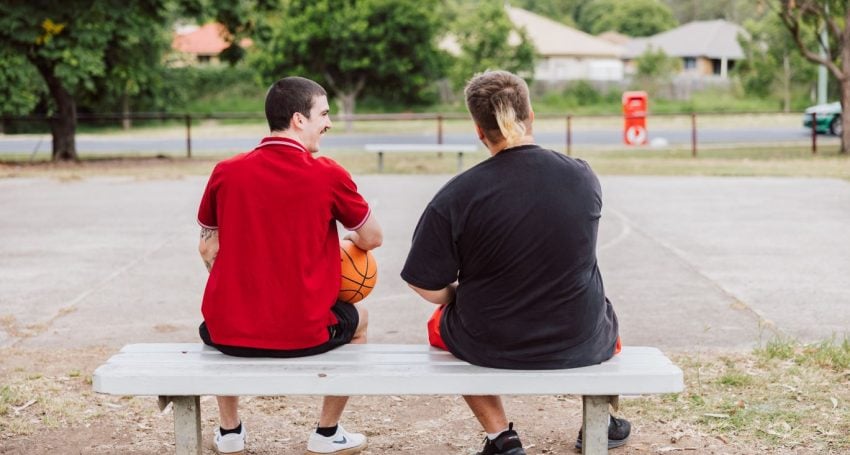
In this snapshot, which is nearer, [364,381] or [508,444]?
[364,381]

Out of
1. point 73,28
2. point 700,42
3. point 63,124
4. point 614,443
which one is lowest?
point 614,443

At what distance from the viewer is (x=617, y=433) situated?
4.59 meters

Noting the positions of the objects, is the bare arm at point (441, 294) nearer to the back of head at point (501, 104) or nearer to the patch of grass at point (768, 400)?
the back of head at point (501, 104)

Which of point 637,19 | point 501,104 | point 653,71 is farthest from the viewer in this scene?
point 637,19

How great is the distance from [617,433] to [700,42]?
3358 inches

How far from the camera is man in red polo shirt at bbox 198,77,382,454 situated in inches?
154

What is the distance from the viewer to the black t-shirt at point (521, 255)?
12.4 feet

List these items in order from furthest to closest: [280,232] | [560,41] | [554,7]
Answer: [554,7], [560,41], [280,232]

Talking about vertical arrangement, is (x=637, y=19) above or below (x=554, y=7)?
below

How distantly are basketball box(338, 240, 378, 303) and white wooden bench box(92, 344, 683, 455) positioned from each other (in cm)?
A: 42

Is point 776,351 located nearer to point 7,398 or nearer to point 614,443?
point 614,443

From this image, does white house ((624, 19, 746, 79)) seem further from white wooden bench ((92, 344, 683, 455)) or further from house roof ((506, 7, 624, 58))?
Answer: white wooden bench ((92, 344, 683, 455))

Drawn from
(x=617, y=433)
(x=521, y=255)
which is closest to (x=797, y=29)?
(x=617, y=433)

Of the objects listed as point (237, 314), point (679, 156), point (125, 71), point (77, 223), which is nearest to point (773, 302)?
point (237, 314)
